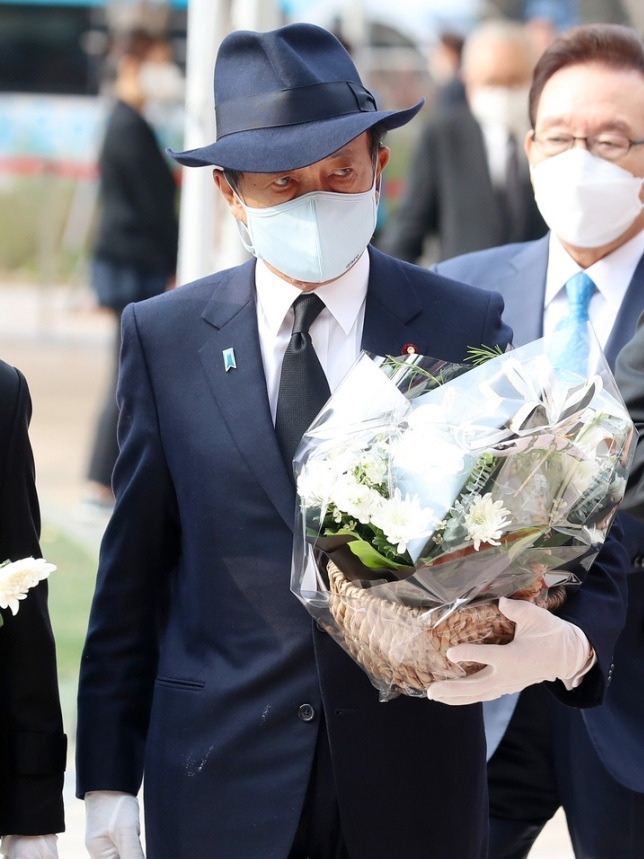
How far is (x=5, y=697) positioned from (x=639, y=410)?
117cm

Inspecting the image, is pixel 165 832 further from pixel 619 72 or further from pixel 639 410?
pixel 619 72

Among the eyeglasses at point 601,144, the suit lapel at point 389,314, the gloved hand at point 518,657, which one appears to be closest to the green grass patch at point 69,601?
the eyeglasses at point 601,144

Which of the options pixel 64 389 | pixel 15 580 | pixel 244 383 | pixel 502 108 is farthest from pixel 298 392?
pixel 64 389

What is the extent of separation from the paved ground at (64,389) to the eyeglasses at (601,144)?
212 cm

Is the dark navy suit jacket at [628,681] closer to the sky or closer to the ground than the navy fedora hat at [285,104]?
closer to the ground

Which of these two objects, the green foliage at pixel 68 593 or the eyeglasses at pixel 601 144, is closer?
the eyeglasses at pixel 601 144

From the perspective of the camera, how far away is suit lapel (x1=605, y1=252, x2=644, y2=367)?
3.18 meters

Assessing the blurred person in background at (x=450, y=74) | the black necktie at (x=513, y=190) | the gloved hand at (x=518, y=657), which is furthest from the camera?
the blurred person in background at (x=450, y=74)

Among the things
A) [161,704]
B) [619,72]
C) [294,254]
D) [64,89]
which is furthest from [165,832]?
[64,89]

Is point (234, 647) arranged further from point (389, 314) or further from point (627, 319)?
point (627, 319)

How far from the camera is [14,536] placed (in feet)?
7.78

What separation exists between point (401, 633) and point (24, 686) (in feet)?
2.19

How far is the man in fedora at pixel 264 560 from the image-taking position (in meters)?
2.40

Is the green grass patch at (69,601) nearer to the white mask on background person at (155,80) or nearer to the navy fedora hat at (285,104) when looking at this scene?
the white mask on background person at (155,80)
